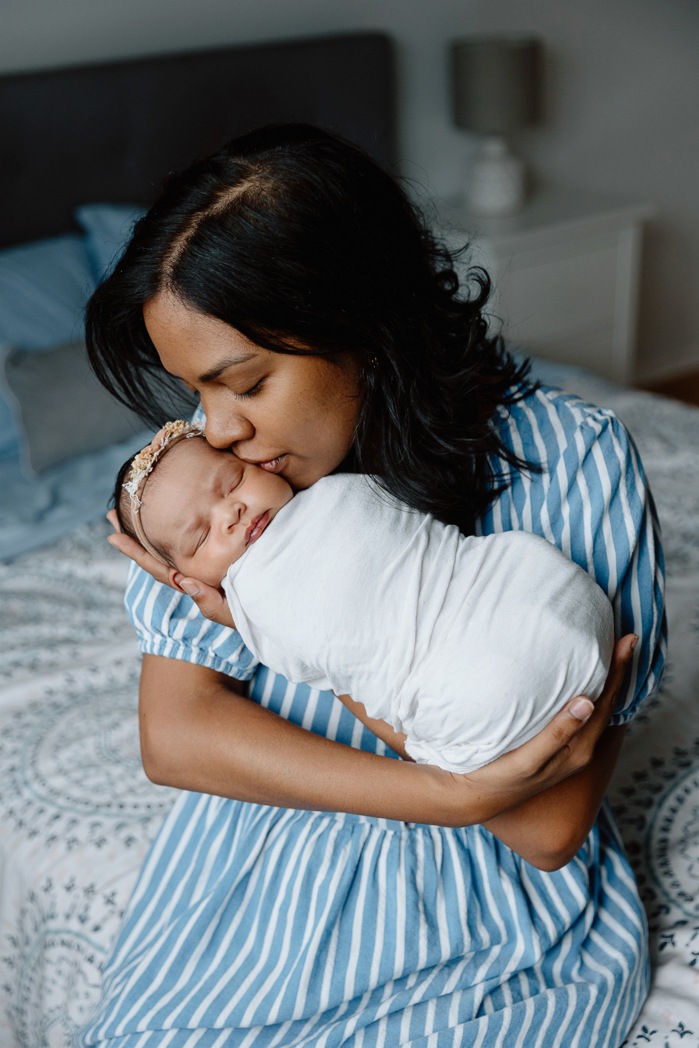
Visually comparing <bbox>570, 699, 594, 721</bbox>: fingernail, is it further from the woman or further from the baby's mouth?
the baby's mouth

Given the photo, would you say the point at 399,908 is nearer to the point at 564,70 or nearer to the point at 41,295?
the point at 41,295

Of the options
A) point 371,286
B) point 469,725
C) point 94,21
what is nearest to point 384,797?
point 469,725

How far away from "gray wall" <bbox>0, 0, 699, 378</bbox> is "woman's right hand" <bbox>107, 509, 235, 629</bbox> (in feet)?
6.81

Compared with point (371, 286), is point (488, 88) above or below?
below

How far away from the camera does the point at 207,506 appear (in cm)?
93

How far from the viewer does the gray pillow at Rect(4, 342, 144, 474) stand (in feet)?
6.89

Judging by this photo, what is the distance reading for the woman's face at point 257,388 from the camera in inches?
34.8

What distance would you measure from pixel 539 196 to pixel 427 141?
42 centimetres

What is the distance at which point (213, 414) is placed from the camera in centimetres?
93

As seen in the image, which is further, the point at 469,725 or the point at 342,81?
the point at 342,81

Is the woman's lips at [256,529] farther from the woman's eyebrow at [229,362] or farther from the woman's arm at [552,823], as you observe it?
the woman's arm at [552,823]

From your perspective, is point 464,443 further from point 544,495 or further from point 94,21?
point 94,21

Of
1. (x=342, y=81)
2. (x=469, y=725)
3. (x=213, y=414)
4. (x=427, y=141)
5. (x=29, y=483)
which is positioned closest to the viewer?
(x=469, y=725)

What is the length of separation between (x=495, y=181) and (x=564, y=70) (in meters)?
0.59
